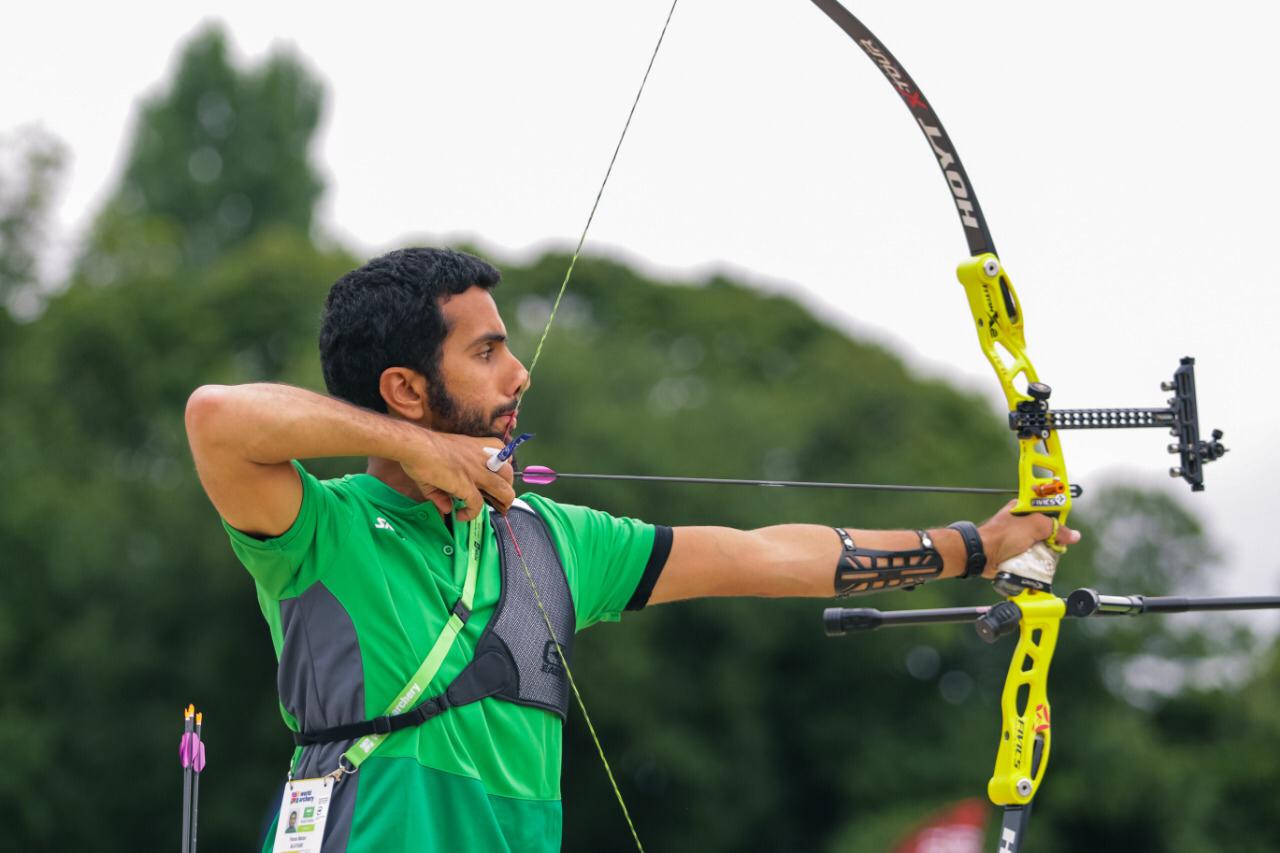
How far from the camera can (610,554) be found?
3340mm

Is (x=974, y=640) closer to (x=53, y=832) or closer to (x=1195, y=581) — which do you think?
(x=1195, y=581)

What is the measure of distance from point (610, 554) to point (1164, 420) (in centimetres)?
120

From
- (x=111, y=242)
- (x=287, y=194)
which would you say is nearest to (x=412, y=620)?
(x=111, y=242)

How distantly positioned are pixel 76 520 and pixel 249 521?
20.7m

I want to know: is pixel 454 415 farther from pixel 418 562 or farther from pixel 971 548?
pixel 971 548

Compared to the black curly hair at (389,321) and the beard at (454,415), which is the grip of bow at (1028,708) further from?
the black curly hair at (389,321)

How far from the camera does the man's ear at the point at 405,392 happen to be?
3.12 meters

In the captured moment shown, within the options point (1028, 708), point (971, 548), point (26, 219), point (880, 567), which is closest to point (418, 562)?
point (880, 567)

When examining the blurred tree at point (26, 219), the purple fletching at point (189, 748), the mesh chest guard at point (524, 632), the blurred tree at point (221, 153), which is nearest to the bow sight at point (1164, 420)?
the mesh chest guard at point (524, 632)

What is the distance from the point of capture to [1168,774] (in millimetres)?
23672

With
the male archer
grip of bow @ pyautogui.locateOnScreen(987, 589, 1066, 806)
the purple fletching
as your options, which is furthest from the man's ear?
grip of bow @ pyautogui.locateOnScreen(987, 589, 1066, 806)

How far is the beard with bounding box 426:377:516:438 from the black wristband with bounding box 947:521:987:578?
3.39ft

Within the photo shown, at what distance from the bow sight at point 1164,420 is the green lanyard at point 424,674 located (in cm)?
121

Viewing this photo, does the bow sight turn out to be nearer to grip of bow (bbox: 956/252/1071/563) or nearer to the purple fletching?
grip of bow (bbox: 956/252/1071/563)
